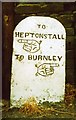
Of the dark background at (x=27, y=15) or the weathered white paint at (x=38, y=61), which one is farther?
the dark background at (x=27, y=15)

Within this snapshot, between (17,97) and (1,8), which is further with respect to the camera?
(1,8)

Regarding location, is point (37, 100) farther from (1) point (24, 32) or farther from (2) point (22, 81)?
(1) point (24, 32)

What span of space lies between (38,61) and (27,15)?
1.76 feet

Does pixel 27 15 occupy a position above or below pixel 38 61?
above

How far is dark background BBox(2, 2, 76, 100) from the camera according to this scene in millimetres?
3173

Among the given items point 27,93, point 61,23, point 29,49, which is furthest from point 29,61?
point 61,23

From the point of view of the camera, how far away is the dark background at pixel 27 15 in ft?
10.4

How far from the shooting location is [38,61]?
295 cm

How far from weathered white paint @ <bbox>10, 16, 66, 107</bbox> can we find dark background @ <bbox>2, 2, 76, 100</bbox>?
0.23m

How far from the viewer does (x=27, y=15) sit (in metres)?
3.18

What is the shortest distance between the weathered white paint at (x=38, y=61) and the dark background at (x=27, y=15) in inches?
9.2

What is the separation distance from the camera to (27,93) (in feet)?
9.62

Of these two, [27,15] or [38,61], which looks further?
[27,15]

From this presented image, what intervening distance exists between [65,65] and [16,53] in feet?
1.86
